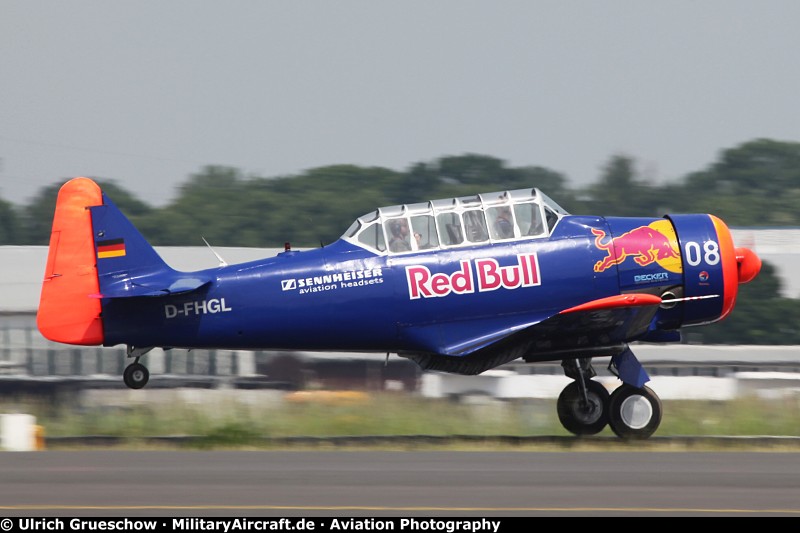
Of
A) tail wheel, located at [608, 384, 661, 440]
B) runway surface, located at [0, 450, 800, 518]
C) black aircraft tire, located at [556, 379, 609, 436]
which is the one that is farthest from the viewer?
black aircraft tire, located at [556, 379, 609, 436]

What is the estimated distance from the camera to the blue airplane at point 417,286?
15.3 meters

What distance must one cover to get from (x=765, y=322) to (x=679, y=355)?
1666 centimetres

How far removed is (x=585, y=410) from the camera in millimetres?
15891

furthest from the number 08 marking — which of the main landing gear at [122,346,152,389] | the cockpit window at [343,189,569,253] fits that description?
the main landing gear at [122,346,152,389]

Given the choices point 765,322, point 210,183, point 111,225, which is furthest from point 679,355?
point 210,183

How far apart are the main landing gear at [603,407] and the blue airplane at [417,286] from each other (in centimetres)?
3

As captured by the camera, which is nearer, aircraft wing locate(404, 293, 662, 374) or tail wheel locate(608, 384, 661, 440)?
aircraft wing locate(404, 293, 662, 374)

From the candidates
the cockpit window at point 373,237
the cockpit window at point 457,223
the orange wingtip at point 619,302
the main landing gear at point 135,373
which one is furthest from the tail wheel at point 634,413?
the main landing gear at point 135,373

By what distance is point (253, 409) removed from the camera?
20.2 meters

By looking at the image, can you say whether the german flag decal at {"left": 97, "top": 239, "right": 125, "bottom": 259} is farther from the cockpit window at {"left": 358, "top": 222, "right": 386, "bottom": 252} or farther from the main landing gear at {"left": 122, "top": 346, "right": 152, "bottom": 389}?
the cockpit window at {"left": 358, "top": 222, "right": 386, "bottom": 252}

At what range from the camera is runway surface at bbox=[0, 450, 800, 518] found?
952 cm

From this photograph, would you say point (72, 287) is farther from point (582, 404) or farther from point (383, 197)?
point (383, 197)

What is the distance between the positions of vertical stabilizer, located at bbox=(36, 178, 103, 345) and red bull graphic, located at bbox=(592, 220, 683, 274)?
649 centimetres

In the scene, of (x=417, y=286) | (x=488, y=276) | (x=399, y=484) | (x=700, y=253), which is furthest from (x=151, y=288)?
(x=700, y=253)
